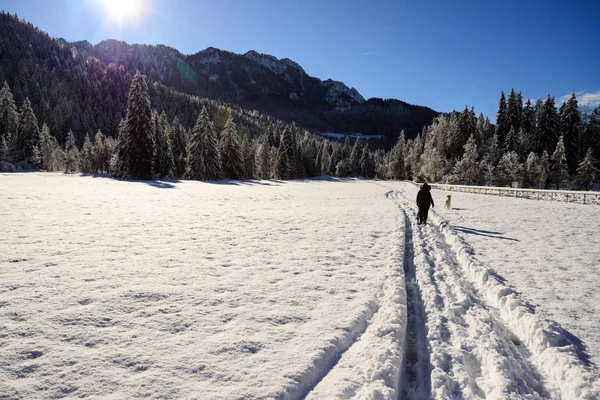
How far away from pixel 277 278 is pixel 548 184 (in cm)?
6361

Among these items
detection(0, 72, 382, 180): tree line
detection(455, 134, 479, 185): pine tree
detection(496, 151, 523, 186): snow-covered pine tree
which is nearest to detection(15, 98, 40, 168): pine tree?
detection(0, 72, 382, 180): tree line

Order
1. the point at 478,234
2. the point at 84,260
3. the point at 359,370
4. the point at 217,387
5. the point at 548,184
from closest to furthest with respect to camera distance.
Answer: the point at 217,387 → the point at 359,370 → the point at 84,260 → the point at 478,234 → the point at 548,184

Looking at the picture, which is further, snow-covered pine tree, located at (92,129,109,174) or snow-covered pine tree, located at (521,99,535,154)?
snow-covered pine tree, located at (92,129,109,174)

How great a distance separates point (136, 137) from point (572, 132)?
243ft

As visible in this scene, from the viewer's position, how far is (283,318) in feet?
14.7

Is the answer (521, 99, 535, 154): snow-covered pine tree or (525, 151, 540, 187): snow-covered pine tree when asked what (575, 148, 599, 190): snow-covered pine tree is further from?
(521, 99, 535, 154): snow-covered pine tree

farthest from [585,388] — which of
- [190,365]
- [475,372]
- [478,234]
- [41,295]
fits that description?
[478,234]

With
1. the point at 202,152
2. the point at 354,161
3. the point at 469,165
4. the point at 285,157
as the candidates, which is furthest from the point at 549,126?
the point at 202,152

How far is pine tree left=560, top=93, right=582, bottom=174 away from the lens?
5538 centimetres

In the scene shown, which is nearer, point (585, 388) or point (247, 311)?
point (585, 388)

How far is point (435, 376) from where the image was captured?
355 centimetres

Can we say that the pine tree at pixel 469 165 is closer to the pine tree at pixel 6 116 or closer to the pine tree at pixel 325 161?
the pine tree at pixel 325 161

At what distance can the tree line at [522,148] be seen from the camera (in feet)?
166

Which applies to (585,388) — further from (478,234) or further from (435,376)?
(478,234)
